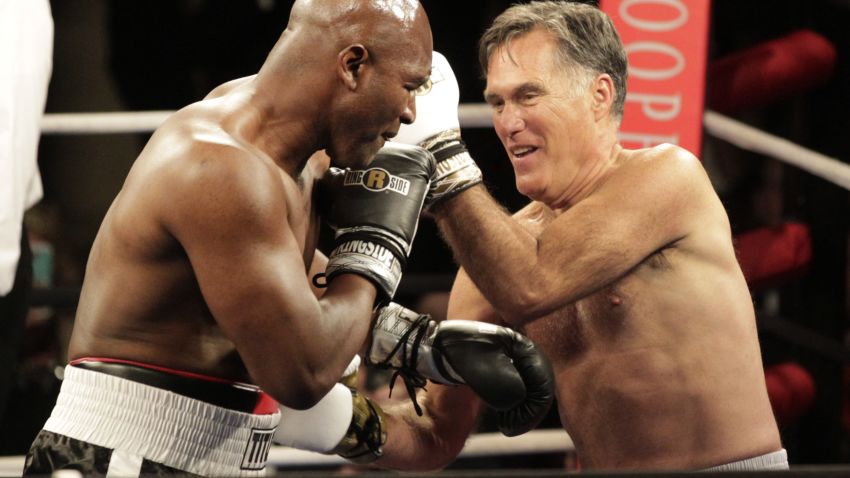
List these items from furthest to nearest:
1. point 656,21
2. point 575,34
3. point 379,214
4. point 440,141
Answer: point 656,21
point 575,34
point 440,141
point 379,214

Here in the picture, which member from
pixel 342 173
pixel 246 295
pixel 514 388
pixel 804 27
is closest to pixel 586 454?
pixel 514 388

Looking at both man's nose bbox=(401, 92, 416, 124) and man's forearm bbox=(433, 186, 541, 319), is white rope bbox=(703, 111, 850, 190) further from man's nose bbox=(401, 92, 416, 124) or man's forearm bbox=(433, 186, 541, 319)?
man's nose bbox=(401, 92, 416, 124)

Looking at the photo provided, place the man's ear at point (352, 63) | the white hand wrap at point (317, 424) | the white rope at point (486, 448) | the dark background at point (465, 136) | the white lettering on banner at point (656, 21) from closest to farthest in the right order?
the man's ear at point (352, 63), the white hand wrap at point (317, 424), the white lettering on banner at point (656, 21), the white rope at point (486, 448), the dark background at point (465, 136)

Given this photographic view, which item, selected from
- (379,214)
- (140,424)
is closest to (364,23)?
(379,214)

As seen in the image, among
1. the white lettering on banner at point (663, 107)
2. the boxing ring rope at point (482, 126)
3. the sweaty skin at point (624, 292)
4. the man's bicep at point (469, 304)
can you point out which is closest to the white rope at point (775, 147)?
the boxing ring rope at point (482, 126)

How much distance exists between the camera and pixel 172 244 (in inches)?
63.7

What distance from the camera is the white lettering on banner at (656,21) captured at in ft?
8.38

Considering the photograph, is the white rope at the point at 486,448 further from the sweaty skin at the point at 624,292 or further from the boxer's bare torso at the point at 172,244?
the boxer's bare torso at the point at 172,244

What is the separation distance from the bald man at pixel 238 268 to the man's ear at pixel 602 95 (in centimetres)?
54

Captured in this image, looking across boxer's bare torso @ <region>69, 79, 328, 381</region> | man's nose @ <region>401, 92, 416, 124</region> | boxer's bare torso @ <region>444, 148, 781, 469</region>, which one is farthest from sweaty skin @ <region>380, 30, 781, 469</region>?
boxer's bare torso @ <region>69, 79, 328, 381</region>

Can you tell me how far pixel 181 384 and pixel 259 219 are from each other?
0.29 meters

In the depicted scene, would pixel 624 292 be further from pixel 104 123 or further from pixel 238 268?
pixel 104 123

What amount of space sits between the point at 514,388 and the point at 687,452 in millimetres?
398

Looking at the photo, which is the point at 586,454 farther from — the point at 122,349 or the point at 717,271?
the point at 122,349
